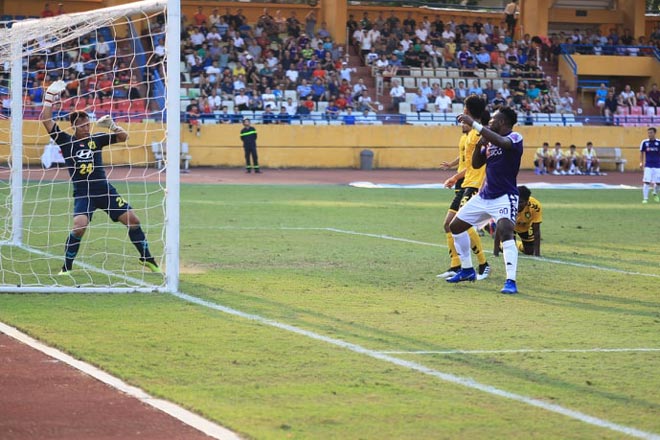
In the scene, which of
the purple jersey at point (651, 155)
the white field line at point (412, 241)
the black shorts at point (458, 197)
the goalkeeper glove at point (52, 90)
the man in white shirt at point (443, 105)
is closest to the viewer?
the goalkeeper glove at point (52, 90)

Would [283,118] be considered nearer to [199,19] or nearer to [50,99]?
[199,19]

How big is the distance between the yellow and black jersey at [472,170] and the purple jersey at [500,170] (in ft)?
2.57

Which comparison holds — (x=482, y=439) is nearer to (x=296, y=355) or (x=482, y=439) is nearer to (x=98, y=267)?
(x=296, y=355)

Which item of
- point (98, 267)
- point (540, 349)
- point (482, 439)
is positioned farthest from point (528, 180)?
point (482, 439)

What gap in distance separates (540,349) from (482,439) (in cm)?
286

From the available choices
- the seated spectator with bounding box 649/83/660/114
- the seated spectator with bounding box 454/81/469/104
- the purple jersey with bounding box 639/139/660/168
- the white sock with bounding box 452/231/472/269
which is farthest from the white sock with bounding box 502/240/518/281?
the seated spectator with bounding box 649/83/660/114

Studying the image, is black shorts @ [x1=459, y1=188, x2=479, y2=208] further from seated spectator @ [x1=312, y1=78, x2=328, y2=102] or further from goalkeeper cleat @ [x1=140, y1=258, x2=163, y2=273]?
seated spectator @ [x1=312, y1=78, x2=328, y2=102]

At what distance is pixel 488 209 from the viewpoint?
1215 centimetres

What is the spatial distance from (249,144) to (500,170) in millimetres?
26852

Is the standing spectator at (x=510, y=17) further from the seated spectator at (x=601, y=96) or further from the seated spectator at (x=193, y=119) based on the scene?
the seated spectator at (x=193, y=119)

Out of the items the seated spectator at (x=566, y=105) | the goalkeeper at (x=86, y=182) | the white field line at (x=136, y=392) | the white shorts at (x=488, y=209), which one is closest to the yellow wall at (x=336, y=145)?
the seated spectator at (x=566, y=105)

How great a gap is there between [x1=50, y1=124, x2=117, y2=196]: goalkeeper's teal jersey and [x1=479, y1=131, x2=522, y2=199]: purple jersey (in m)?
4.38

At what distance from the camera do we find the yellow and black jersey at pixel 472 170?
13.1 metres

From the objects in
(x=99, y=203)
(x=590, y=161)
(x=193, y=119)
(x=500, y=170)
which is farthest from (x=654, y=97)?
(x=99, y=203)
